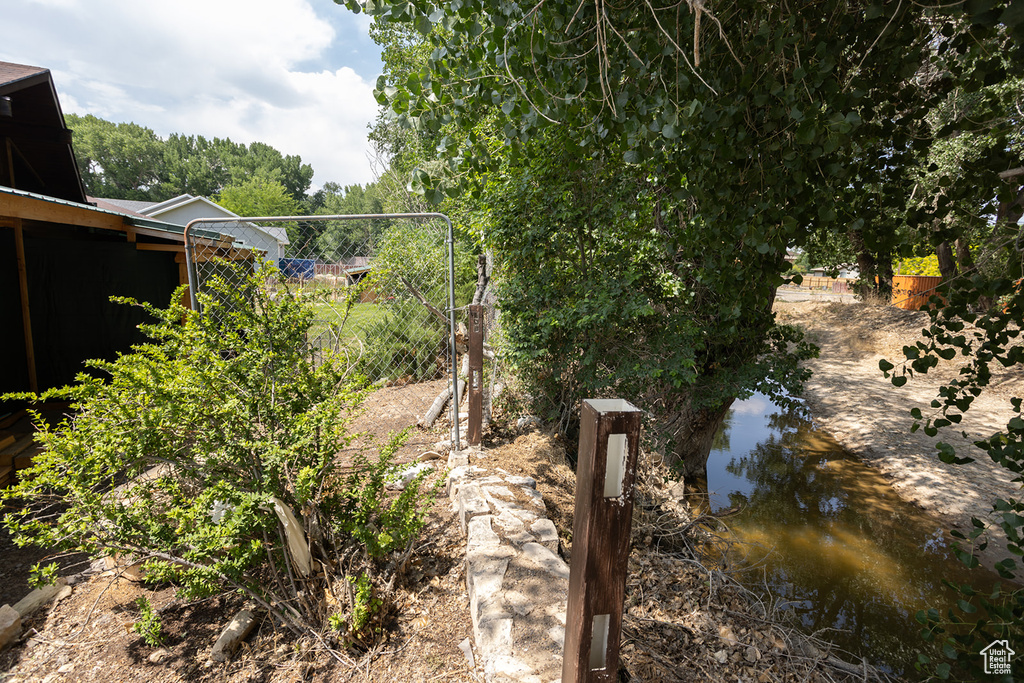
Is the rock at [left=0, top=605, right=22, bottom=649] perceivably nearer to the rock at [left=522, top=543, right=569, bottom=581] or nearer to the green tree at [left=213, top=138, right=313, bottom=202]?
the rock at [left=522, top=543, right=569, bottom=581]

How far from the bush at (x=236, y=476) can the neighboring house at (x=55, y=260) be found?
2.85 meters

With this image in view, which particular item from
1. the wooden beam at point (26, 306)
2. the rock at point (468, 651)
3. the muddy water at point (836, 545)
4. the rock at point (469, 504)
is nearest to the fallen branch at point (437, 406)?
the rock at point (469, 504)

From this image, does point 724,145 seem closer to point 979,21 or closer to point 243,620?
point 979,21

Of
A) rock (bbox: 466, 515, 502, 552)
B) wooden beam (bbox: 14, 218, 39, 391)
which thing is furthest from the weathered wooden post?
wooden beam (bbox: 14, 218, 39, 391)

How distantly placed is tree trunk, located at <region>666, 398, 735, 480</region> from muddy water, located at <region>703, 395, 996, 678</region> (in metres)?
0.37

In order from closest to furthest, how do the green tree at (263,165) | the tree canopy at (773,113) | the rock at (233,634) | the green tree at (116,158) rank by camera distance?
1. the tree canopy at (773,113)
2. the rock at (233,634)
3. the green tree at (116,158)
4. the green tree at (263,165)

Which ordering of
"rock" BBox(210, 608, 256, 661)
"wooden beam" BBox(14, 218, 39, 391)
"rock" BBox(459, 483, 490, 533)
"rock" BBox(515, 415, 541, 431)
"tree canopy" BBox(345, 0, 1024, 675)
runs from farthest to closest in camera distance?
1. "wooden beam" BBox(14, 218, 39, 391)
2. "rock" BBox(515, 415, 541, 431)
3. "rock" BBox(459, 483, 490, 533)
4. "rock" BBox(210, 608, 256, 661)
5. "tree canopy" BBox(345, 0, 1024, 675)

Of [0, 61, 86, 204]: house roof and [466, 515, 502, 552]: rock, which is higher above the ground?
[0, 61, 86, 204]: house roof

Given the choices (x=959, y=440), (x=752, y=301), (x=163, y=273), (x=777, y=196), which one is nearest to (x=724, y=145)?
(x=777, y=196)

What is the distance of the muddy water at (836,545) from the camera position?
373 cm

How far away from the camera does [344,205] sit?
5031 centimetres

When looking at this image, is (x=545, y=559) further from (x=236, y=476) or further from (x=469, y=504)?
(x=236, y=476)

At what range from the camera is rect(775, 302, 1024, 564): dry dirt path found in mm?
5566

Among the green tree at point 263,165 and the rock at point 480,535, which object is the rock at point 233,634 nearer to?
the rock at point 480,535
